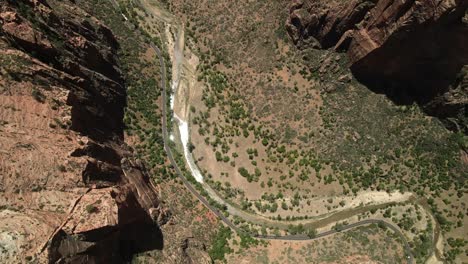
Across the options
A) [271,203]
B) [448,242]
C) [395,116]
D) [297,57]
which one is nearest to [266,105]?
[297,57]

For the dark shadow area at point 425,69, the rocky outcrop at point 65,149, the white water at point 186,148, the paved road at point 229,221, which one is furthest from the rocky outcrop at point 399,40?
the rocky outcrop at point 65,149

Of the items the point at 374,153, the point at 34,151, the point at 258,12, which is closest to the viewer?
the point at 34,151

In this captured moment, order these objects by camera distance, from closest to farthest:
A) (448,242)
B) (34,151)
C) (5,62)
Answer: (34,151) < (5,62) < (448,242)

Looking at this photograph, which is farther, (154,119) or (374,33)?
(154,119)

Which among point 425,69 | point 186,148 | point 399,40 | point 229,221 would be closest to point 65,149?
point 186,148

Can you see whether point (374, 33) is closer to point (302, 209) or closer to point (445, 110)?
point (445, 110)

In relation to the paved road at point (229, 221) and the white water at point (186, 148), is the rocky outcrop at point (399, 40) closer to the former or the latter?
the paved road at point (229, 221)

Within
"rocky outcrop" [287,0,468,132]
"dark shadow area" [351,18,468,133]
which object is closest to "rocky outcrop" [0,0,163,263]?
"rocky outcrop" [287,0,468,132]
